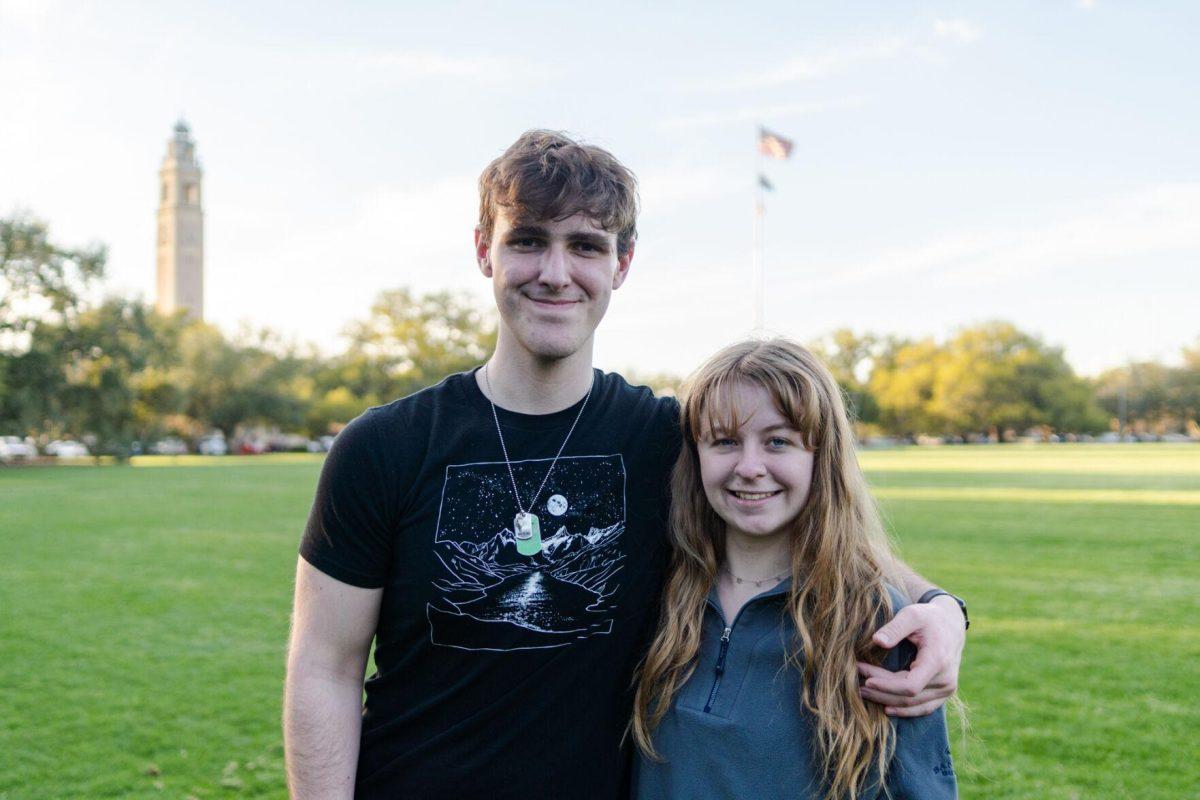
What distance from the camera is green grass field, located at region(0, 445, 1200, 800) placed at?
5195 millimetres

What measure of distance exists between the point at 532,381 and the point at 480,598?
0.55 metres

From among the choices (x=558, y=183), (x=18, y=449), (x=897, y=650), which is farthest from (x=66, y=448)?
(x=897, y=650)

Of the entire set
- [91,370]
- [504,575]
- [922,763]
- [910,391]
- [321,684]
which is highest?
[910,391]

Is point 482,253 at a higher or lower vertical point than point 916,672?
higher

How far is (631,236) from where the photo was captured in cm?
248

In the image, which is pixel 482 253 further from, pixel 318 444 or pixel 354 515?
pixel 318 444

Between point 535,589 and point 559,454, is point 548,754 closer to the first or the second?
point 535,589

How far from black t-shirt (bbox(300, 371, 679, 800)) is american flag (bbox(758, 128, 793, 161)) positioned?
121 feet

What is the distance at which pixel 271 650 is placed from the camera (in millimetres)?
7973

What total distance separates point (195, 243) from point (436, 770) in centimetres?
13407

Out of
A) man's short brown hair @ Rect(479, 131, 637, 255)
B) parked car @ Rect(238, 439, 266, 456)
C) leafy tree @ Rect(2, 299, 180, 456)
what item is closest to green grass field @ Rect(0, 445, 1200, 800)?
man's short brown hair @ Rect(479, 131, 637, 255)

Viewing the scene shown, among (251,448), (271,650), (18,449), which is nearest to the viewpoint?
(271,650)

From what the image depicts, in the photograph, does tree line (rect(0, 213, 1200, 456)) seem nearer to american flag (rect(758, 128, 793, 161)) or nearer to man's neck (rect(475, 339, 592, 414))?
american flag (rect(758, 128, 793, 161))

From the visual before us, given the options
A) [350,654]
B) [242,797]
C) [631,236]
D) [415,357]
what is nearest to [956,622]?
[631,236]
